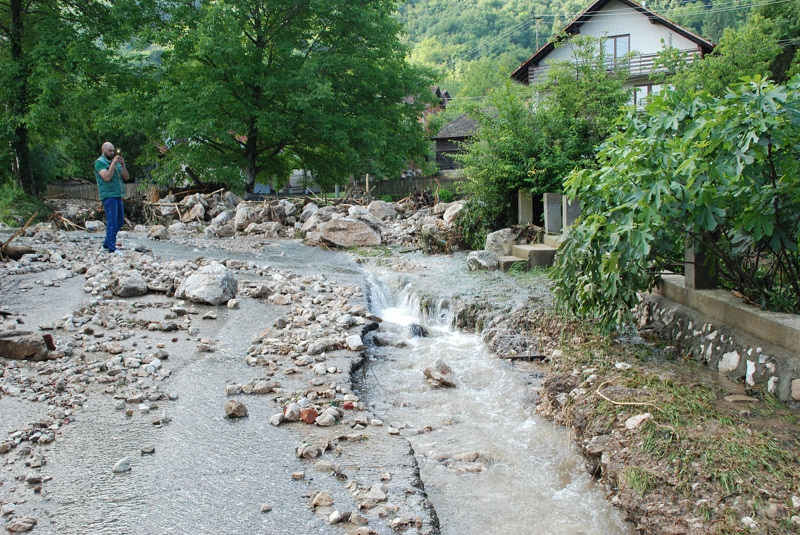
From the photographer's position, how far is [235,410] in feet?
16.6

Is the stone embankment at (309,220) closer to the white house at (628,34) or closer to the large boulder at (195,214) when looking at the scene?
the large boulder at (195,214)

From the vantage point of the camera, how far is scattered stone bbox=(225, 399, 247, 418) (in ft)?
16.6

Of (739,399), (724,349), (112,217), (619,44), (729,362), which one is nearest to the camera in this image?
(739,399)

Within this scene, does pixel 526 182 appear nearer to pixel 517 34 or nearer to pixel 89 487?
pixel 89 487

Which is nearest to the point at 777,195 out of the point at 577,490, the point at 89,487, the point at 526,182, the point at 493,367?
the point at 577,490

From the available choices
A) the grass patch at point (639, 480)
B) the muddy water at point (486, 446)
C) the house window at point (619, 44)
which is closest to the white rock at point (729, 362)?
the muddy water at point (486, 446)

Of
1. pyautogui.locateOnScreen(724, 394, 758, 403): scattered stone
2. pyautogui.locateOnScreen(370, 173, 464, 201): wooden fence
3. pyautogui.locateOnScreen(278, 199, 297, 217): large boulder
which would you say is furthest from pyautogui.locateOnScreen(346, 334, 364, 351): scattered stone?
pyautogui.locateOnScreen(370, 173, 464, 201): wooden fence

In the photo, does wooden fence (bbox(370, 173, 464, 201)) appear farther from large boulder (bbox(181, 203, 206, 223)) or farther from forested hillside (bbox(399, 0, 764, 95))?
forested hillside (bbox(399, 0, 764, 95))

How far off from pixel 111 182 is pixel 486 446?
29.5ft

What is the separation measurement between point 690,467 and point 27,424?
4.50 metres

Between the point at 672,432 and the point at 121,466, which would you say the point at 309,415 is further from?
the point at 672,432

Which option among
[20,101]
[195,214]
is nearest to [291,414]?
[195,214]

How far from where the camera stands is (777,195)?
507 centimetres

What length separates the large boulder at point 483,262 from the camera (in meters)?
11.6
